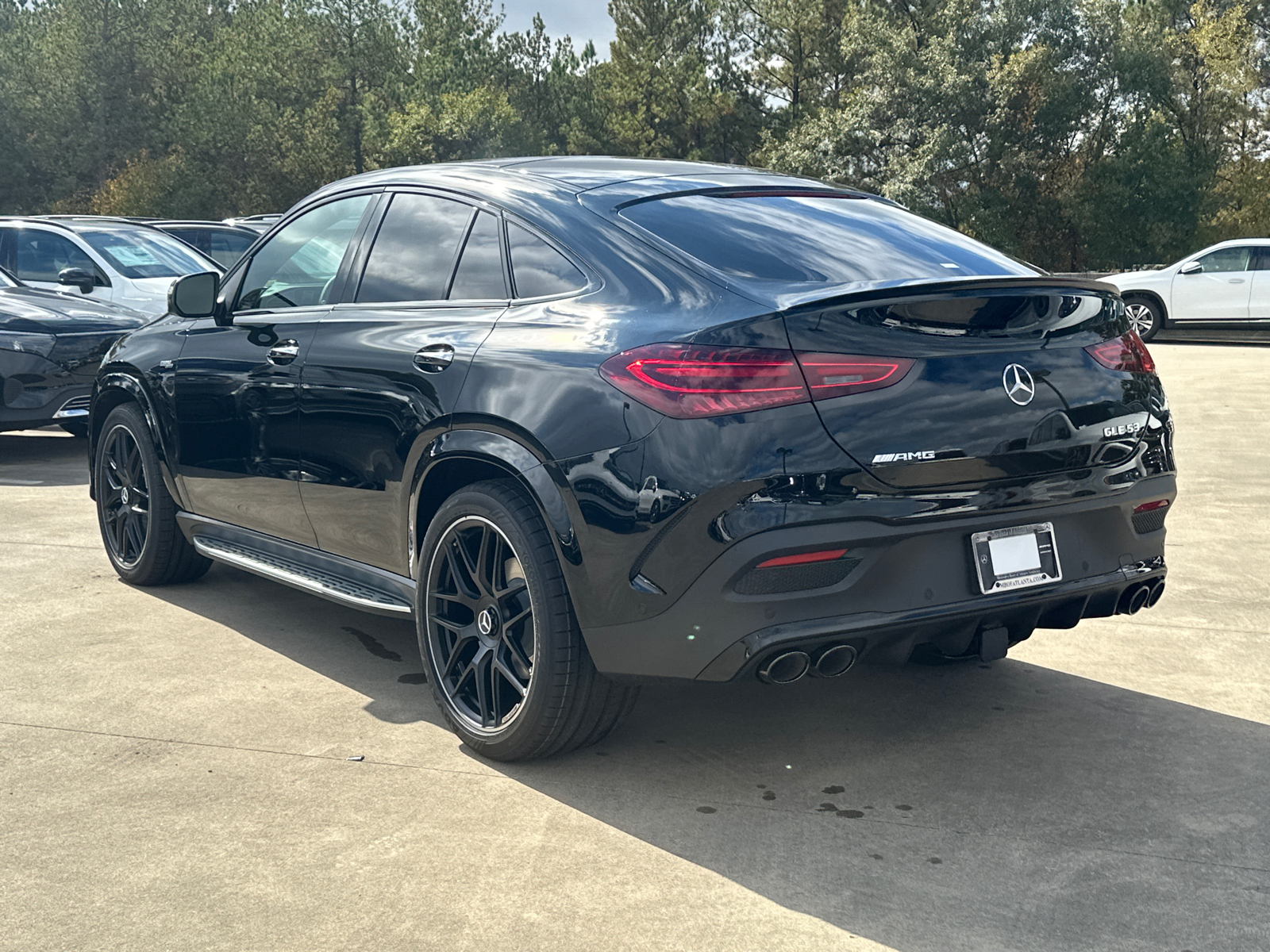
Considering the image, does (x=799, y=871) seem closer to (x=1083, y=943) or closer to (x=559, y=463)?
(x=1083, y=943)

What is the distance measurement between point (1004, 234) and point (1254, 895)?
41.5 metres

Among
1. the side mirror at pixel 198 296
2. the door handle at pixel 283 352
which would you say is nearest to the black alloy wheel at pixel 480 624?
the door handle at pixel 283 352

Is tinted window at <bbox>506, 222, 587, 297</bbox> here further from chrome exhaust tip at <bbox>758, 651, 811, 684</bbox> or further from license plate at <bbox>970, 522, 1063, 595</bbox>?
license plate at <bbox>970, 522, 1063, 595</bbox>

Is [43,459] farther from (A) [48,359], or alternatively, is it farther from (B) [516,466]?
(B) [516,466]

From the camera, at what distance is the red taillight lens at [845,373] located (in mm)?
3238

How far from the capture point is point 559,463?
136 inches

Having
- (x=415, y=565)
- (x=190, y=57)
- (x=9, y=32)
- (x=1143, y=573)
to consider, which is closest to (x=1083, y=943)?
(x=1143, y=573)

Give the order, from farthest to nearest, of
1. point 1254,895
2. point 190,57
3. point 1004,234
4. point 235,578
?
point 190,57
point 1004,234
point 235,578
point 1254,895

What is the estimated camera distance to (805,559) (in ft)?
10.6

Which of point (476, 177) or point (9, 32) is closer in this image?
point (476, 177)

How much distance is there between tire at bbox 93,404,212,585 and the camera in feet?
18.4

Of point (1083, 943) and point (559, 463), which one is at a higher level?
point (559, 463)

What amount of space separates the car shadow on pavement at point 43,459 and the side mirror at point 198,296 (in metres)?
4.05

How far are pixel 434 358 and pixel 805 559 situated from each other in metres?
1.33
